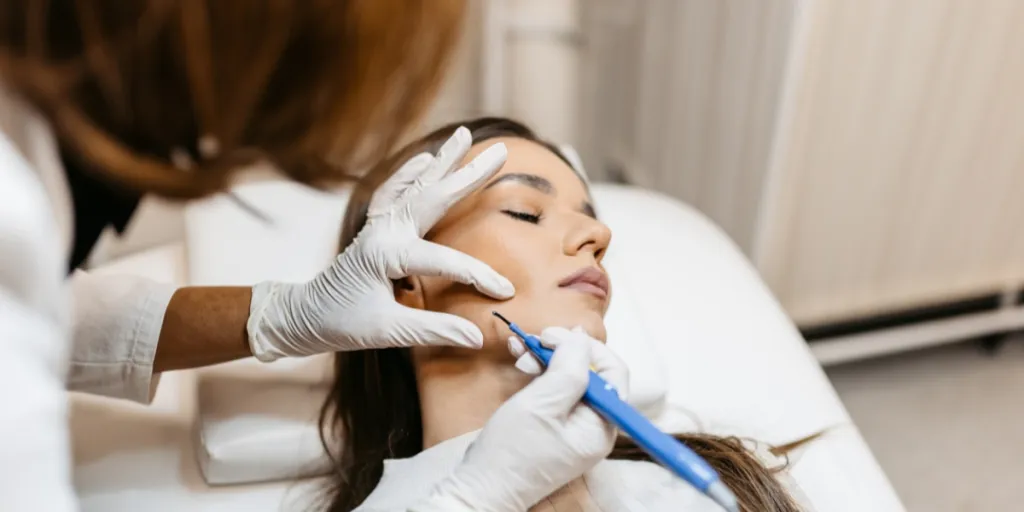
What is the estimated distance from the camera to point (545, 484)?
0.92 metres

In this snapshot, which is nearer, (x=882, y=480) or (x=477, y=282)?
(x=477, y=282)

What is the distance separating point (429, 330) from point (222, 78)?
0.40m

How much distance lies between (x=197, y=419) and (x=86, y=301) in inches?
8.8

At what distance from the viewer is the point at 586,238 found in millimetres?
1079

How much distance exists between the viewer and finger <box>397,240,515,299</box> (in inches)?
40.3

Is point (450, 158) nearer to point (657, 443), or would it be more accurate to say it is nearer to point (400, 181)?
point (400, 181)

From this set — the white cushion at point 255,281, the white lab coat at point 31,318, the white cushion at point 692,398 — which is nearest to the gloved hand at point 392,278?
the white cushion at point 255,281

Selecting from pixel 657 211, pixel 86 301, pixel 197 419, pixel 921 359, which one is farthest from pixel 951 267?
pixel 86 301

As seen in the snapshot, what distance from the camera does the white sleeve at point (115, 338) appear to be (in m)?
1.19

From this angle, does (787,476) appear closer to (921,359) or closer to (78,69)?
(78,69)

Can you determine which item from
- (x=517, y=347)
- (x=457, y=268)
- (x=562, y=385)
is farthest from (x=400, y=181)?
(x=562, y=385)

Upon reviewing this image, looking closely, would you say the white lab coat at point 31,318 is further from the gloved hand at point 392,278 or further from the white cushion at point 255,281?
the white cushion at point 255,281

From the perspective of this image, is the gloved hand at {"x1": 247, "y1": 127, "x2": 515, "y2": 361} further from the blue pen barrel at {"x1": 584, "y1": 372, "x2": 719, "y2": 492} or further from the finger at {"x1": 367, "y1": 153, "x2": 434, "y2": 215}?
the blue pen barrel at {"x1": 584, "y1": 372, "x2": 719, "y2": 492}

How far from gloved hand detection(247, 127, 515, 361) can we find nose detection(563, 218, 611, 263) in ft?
0.32
